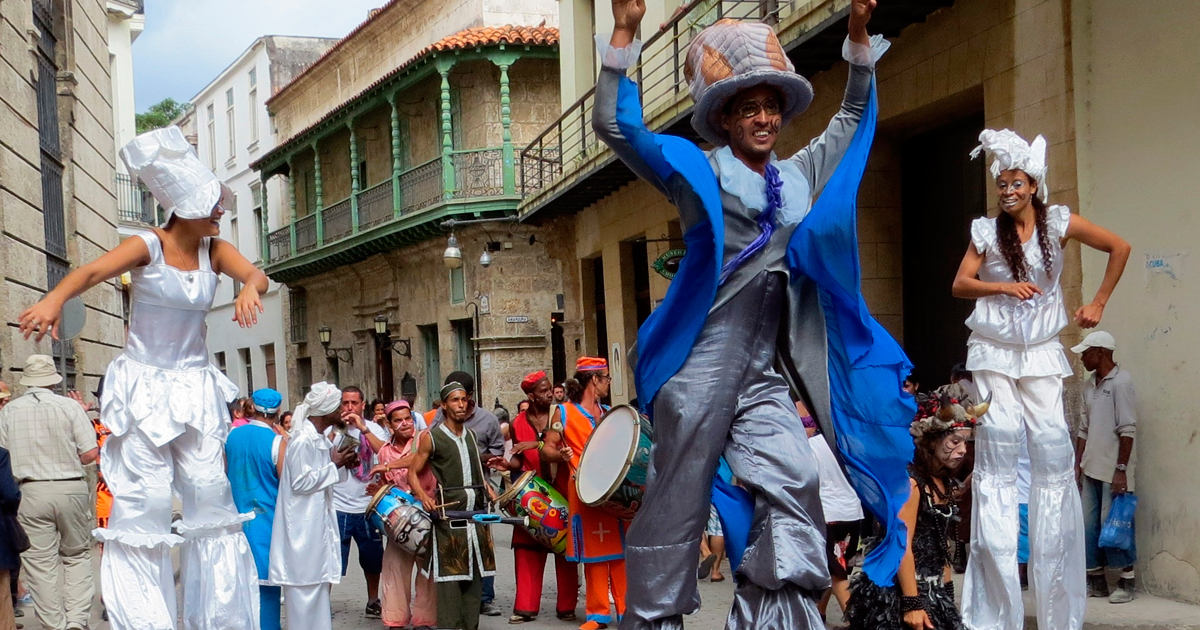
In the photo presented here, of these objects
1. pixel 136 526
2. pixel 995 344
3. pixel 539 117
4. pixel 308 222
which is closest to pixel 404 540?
pixel 136 526

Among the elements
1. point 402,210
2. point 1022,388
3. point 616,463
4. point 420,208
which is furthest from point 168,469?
point 402,210

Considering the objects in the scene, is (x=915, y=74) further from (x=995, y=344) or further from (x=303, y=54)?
(x=303, y=54)

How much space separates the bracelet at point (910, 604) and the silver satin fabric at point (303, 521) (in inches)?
135

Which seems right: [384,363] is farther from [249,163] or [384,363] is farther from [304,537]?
[304,537]

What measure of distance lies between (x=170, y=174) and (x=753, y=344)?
2563 mm

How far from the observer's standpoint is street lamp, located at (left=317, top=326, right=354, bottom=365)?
116 feet

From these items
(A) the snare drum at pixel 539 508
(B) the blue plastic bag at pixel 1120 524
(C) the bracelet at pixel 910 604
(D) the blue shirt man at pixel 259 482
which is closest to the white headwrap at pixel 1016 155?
(C) the bracelet at pixel 910 604

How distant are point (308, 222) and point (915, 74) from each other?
27.4 meters

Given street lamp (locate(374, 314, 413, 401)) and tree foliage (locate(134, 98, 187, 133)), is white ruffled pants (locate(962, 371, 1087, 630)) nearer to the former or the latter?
street lamp (locate(374, 314, 413, 401))

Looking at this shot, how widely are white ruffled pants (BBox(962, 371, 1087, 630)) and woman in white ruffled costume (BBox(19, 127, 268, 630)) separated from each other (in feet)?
10.9

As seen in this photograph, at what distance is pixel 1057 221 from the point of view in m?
A: 6.19

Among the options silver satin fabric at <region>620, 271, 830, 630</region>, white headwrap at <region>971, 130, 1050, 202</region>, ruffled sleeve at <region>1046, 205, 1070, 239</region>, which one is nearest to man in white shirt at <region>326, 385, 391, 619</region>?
white headwrap at <region>971, 130, 1050, 202</region>

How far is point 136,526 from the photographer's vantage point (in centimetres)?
→ 514

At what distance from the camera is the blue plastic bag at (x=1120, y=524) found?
823 cm
